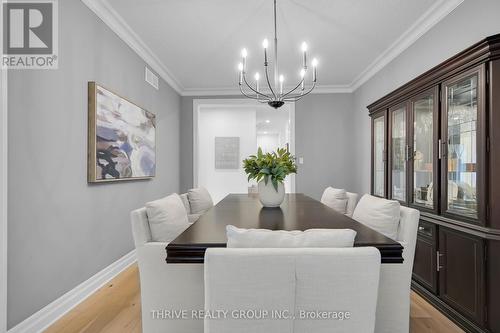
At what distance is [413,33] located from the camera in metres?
3.17

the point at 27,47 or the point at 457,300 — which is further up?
the point at 27,47

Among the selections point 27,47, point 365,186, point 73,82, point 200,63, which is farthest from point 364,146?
point 27,47

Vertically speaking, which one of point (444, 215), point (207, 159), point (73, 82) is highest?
point (73, 82)

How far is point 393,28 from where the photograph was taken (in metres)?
3.17

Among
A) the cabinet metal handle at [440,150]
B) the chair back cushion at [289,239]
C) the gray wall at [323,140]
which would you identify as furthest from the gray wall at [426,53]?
the chair back cushion at [289,239]

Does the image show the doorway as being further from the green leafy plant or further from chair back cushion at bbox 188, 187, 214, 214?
the green leafy plant

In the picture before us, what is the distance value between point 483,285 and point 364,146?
10.5 ft

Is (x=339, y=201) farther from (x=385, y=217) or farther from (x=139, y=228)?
(x=139, y=228)

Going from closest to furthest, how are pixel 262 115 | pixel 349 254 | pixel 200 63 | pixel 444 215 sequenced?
pixel 349 254
pixel 444 215
pixel 200 63
pixel 262 115

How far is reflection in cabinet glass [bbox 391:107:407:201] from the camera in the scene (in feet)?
10.1

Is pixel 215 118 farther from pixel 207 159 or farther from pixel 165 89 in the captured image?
pixel 165 89

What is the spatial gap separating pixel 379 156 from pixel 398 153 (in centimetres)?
54

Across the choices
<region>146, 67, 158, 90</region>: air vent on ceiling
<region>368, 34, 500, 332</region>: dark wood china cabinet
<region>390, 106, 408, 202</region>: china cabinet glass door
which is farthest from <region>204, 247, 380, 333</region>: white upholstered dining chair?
<region>146, 67, 158, 90</region>: air vent on ceiling

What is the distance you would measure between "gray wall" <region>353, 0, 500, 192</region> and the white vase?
1.96m
